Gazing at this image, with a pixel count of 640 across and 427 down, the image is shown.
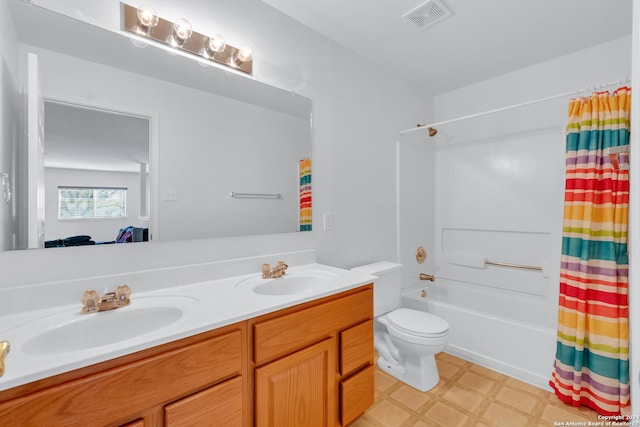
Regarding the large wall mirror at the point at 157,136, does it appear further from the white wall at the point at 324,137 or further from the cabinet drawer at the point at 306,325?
the cabinet drawer at the point at 306,325

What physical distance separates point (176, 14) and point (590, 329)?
2805mm

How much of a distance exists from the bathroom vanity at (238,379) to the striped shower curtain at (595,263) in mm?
1255

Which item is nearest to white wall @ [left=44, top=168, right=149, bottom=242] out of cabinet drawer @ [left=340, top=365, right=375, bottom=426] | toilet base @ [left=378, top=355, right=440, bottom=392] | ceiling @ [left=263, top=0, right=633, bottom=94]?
cabinet drawer @ [left=340, top=365, right=375, bottom=426]

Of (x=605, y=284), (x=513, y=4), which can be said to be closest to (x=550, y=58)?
(x=513, y=4)

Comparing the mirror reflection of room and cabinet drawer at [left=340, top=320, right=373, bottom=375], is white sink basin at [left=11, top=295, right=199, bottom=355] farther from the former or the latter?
cabinet drawer at [left=340, top=320, right=373, bottom=375]

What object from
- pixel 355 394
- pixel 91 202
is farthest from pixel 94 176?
A: pixel 355 394

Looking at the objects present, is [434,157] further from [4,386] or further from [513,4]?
[4,386]

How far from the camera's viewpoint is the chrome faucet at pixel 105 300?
3.51 ft

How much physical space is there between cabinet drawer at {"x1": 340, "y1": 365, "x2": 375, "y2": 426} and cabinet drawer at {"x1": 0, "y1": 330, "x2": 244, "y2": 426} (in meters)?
0.62

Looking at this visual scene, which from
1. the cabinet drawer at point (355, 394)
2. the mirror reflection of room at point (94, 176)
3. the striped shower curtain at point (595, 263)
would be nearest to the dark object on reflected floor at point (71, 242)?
the mirror reflection of room at point (94, 176)

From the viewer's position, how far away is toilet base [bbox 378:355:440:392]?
6.24ft

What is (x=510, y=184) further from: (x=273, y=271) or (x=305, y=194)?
(x=273, y=271)

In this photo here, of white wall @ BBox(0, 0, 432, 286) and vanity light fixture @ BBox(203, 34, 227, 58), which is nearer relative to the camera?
white wall @ BBox(0, 0, 432, 286)

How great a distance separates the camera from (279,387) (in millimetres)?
1134
